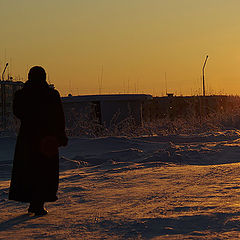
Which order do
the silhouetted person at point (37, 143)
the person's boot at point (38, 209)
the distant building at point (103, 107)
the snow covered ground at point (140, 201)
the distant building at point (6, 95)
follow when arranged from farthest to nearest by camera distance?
1. the distant building at point (6, 95)
2. the distant building at point (103, 107)
3. the silhouetted person at point (37, 143)
4. the person's boot at point (38, 209)
5. the snow covered ground at point (140, 201)

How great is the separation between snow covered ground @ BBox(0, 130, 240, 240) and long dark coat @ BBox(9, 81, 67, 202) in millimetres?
304

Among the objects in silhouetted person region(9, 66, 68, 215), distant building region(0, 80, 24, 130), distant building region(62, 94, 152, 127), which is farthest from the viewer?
distant building region(0, 80, 24, 130)

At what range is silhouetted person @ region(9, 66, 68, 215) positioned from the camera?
690cm

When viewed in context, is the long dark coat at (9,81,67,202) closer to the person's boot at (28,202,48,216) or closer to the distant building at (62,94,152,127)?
the person's boot at (28,202,48,216)

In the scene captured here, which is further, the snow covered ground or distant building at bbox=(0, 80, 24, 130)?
distant building at bbox=(0, 80, 24, 130)

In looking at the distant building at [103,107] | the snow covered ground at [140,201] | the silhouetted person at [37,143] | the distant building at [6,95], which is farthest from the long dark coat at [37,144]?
the distant building at [6,95]

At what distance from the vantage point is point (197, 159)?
13.5m

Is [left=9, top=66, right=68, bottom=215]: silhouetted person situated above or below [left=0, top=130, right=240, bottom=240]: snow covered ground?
above

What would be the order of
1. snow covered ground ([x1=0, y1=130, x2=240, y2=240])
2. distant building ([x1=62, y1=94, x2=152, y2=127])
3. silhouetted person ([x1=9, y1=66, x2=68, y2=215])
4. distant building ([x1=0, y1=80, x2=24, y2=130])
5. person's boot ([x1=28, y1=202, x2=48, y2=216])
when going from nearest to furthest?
snow covered ground ([x1=0, y1=130, x2=240, y2=240]) → person's boot ([x1=28, y1=202, x2=48, y2=216]) → silhouetted person ([x1=9, y1=66, x2=68, y2=215]) → distant building ([x1=62, y1=94, x2=152, y2=127]) → distant building ([x1=0, y1=80, x2=24, y2=130])

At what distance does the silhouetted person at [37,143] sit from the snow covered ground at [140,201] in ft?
0.87

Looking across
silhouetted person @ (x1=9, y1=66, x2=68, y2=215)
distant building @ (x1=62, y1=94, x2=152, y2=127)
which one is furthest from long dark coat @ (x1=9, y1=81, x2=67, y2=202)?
distant building @ (x1=62, y1=94, x2=152, y2=127)

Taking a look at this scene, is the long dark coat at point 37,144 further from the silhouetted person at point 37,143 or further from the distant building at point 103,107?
the distant building at point 103,107

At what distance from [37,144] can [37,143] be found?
0.01m

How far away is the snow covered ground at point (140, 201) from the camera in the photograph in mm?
5629
